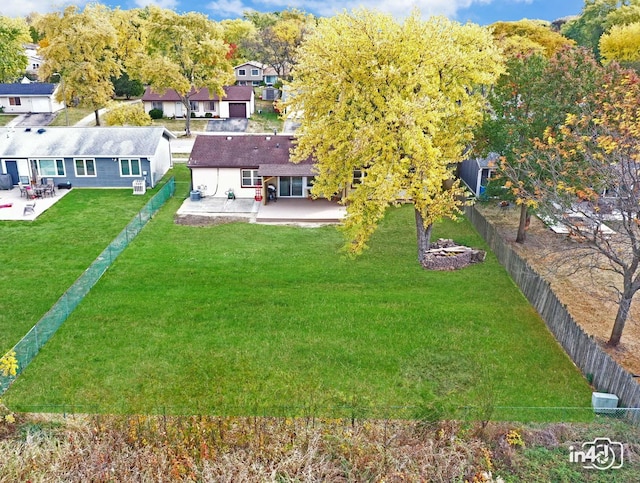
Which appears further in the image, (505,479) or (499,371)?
(499,371)

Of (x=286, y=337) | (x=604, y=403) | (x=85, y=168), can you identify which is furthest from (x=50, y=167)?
→ (x=604, y=403)

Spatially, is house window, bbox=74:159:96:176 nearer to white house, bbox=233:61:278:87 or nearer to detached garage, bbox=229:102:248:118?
detached garage, bbox=229:102:248:118

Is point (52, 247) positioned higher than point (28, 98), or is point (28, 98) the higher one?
point (28, 98)

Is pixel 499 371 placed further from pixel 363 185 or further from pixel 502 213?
pixel 502 213

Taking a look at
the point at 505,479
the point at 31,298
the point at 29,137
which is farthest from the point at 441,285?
the point at 29,137

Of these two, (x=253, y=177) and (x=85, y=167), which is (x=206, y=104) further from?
(x=253, y=177)

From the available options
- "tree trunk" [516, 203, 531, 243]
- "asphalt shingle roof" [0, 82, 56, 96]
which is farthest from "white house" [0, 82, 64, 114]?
"tree trunk" [516, 203, 531, 243]

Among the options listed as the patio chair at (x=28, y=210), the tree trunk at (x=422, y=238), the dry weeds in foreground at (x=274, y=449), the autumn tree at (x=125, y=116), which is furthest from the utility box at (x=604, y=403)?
the autumn tree at (x=125, y=116)
